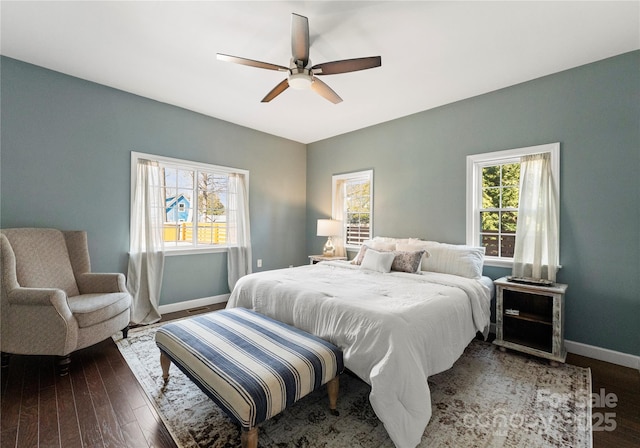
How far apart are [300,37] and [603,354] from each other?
156 inches

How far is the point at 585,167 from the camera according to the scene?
2.80 metres

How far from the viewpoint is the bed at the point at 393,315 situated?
1633 millimetres

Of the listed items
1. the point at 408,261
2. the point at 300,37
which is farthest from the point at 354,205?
the point at 300,37

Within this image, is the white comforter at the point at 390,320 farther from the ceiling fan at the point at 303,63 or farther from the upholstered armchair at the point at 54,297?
the ceiling fan at the point at 303,63

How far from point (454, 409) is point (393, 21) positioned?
9.67 ft

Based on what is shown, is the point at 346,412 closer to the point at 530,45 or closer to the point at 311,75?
the point at 311,75

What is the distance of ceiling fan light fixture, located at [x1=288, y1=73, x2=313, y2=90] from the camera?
7.45ft

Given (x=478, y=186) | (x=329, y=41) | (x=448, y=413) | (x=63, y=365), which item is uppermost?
(x=329, y=41)

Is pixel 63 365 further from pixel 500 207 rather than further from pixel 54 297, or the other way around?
pixel 500 207

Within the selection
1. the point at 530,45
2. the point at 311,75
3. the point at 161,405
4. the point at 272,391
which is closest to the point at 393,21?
the point at 311,75

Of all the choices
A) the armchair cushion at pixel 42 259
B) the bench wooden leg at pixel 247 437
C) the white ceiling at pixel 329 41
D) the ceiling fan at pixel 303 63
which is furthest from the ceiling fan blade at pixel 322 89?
the armchair cushion at pixel 42 259

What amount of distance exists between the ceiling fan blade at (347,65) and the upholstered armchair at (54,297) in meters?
2.85

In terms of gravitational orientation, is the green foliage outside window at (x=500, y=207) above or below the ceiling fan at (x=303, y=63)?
below

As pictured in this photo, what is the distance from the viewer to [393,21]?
7.29ft
